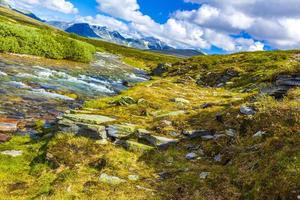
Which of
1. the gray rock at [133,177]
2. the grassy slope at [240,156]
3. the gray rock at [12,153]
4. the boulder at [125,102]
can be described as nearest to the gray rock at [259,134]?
the grassy slope at [240,156]

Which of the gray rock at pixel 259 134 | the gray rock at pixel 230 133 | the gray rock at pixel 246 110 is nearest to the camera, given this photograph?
the gray rock at pixel 259 134

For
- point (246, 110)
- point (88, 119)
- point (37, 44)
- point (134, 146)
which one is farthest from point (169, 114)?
point (37, 44)

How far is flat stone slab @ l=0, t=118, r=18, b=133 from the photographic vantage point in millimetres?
21742

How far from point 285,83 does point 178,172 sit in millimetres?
12079

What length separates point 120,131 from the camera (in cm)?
2048

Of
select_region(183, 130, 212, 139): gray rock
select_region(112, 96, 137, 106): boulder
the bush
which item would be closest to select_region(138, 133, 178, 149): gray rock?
select_region(183, 130, 212, 139): gray rock

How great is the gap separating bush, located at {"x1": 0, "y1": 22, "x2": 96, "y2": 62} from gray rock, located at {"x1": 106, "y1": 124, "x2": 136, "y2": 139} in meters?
55.9

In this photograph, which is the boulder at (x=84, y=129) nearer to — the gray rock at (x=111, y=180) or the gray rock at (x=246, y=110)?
the gray rock at (x=111, y=180)

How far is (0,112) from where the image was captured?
2559cm

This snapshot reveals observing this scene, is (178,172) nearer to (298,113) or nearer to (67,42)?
(298,113)

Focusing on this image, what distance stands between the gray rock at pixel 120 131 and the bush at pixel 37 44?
55881 millimetres

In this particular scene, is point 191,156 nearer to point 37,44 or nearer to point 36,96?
point 36,96

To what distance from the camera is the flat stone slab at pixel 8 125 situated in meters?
21.7

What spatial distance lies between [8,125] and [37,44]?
60334 millimetres
